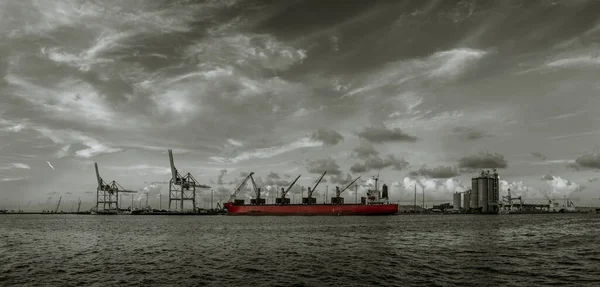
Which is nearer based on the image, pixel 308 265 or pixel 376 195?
pixel 308 265

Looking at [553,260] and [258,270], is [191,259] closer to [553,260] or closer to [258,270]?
[258,270]

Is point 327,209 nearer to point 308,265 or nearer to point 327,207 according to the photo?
point 327,207

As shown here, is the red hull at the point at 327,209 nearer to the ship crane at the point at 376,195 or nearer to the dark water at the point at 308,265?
the ship crane at the point at 376,195

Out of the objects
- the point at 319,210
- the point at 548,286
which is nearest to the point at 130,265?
the point at 548,286

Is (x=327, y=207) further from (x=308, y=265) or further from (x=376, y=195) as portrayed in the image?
(x=308, y=265)

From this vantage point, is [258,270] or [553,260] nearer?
[258,270]

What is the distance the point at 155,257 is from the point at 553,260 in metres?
35.3

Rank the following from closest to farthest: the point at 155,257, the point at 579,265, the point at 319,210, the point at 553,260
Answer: the point at 579,265
the point at 553,260
the point at 155,257
the point at 319,210

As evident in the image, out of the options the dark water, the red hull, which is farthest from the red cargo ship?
the dark water

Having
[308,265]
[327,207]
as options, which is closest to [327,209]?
[327,207]

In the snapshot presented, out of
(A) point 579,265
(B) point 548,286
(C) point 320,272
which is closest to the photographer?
(B) point 548,286

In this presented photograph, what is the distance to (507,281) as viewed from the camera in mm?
26203

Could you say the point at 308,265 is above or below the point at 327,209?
above

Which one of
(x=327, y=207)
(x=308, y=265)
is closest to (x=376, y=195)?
(x=327, y=207)
